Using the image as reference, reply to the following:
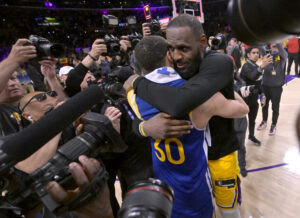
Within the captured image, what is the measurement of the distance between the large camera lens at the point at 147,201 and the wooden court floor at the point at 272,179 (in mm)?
1270

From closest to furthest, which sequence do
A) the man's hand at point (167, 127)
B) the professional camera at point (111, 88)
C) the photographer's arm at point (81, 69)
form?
1. the man's hand at point (167, 127)
2. the professional camera at point (111, 88)
3. the photographer's arm at point (81, 69)

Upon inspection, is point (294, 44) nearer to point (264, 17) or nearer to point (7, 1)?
point (264, 17)

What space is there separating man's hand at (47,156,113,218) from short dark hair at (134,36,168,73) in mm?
758

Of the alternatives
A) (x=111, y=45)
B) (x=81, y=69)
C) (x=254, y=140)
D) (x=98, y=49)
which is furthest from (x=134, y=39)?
(x=254, y=140)

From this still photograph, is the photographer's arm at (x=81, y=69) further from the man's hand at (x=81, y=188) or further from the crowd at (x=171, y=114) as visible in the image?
the man's hand at (x=81, y=188)

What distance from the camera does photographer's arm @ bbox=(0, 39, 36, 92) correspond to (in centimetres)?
125

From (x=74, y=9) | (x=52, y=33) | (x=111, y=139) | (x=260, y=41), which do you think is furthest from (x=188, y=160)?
(x=74, y=9)

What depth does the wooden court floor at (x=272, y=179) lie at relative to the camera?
6.75 ft

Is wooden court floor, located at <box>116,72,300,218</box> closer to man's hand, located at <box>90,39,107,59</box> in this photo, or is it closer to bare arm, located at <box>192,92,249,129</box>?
bare arm, located at <box>192,92,249,129</box>

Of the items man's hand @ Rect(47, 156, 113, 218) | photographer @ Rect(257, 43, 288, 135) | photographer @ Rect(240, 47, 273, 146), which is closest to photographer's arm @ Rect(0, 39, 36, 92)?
man's hand @ Rect(47, 156, 113, 218)

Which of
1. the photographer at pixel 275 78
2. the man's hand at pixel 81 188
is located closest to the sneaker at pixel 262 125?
the photographer at pixel 275 78

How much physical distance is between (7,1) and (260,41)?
1690 centimetres

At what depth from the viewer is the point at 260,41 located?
598 mm

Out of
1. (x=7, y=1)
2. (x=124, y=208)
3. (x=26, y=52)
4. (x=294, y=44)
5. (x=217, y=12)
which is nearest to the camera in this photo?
(x=124, y=208)
